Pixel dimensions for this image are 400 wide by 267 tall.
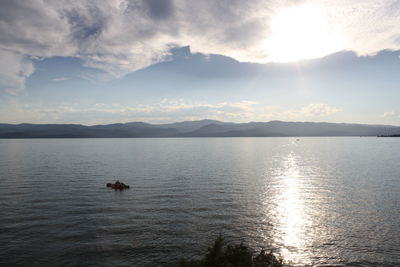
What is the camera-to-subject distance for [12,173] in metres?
63.7

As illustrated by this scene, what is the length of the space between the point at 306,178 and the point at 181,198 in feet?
122

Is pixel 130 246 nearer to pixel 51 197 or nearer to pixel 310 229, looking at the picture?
pixel 310 229

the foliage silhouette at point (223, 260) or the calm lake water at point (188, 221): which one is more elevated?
the foliage silhouette at point (223, 260)

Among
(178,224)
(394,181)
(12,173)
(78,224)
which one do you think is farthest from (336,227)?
(12,173)

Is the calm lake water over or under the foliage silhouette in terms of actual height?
under

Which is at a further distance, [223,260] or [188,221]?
[188,221]

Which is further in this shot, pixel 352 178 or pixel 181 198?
pixel 352 178

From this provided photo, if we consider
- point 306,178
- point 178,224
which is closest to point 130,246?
point 178,224

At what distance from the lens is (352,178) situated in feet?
198

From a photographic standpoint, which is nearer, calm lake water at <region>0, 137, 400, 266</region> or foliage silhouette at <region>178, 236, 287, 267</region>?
foliage silhouette at <region>178, 236, 287, 267</region>

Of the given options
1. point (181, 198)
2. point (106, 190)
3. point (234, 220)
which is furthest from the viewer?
point (106, 190)

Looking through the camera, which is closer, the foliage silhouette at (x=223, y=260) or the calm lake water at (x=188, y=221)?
the foliage silhouette at (x=223, y=260)

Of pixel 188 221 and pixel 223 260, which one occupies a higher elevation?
pixel 223 260

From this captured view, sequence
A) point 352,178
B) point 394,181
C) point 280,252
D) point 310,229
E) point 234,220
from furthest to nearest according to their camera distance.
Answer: point 352,178 → point 394,181 → point 234,220 → point 310,229 → point 280,252
